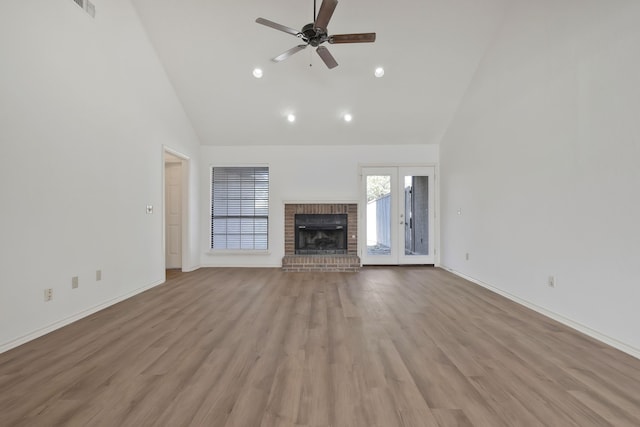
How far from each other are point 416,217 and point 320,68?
11.0 feet

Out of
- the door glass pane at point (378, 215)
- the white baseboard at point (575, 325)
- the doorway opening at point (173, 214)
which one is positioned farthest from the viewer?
the door glass pane at point (378, 215)

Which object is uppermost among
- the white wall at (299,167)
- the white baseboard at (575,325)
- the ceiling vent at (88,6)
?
the ceiling vent at (88,6)

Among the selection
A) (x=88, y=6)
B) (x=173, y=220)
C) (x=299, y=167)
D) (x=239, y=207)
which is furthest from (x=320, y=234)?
(x=88, y=6)

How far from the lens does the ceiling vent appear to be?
2.93 meters

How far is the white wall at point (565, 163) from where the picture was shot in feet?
7.40

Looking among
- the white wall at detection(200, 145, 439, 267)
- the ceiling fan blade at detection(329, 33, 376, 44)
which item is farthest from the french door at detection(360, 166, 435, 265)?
→ the ceiling fan blade at detection(329, 33, 376, 44)

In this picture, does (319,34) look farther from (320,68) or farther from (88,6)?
(88,6)

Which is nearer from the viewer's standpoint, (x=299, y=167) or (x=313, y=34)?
(x=313, y=34)

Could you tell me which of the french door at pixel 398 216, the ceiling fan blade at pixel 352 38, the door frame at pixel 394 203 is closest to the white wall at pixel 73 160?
the ceiling fan blade at pixel 352 38

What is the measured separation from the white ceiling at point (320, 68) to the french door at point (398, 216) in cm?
72

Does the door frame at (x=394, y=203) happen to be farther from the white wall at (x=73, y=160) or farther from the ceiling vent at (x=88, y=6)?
the ceiling vent at (x=88, y=6)

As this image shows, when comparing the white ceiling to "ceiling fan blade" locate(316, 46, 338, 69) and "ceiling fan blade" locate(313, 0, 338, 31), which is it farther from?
"ceiling fan blade" locate(313, 0, 338, 31)

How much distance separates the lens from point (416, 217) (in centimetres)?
589

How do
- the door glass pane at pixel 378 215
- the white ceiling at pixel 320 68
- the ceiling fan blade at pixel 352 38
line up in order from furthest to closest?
the door glass pane at pixel 378 215 < the white ceiling at pixel 320 68 < the ceiling fan blade at pixel 352 38
